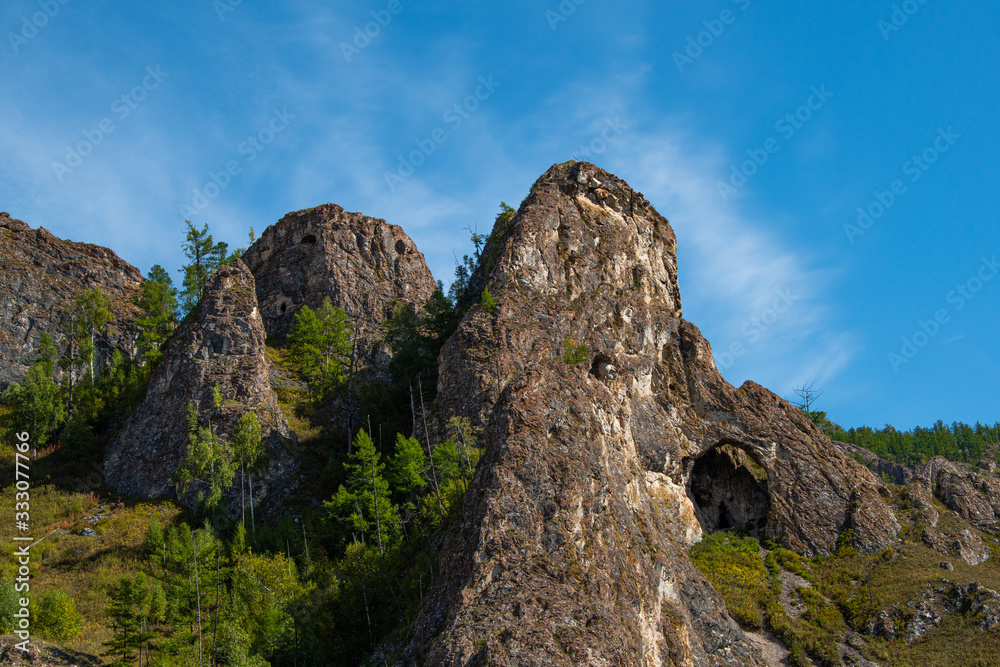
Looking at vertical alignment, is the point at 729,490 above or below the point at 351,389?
above

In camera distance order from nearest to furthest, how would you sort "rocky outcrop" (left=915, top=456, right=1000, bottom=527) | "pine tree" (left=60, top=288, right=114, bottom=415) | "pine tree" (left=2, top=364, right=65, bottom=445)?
"pine tree" (left=2, top=364, right=65, bottom=445) < "rocky outcrop" (left=915, top=456, right=1000, bottom=527) < "pine tree" (left=60, top=288, right=114, bottom=415)

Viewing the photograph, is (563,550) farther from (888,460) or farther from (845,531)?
(888,460)

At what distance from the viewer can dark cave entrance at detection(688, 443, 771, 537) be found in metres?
75.8

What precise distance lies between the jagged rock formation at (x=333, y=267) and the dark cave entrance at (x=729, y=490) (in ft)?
147

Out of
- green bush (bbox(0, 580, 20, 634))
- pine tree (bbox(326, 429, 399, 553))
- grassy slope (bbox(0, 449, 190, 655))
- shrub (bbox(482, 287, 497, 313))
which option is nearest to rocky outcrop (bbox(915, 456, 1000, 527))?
shrub (bbox(482, 287, 497, 313))

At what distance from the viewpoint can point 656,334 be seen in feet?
258

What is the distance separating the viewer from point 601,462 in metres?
36.8

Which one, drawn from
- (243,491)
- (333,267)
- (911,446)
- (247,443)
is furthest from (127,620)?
(911,446)

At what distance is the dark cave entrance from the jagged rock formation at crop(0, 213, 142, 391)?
225 ft

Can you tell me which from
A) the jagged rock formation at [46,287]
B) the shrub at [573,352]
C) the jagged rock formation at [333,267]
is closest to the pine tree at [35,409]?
the jagged rock formation at [46,287]

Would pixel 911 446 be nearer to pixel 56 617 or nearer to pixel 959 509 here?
pixel 959 509

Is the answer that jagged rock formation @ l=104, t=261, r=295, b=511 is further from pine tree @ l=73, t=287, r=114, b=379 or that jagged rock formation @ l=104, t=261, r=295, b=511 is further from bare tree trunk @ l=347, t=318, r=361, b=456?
pine tree @ l=73, t=287, r=114, b=379

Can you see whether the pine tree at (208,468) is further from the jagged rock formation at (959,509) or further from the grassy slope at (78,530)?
the jagged rock formation at (959,509)

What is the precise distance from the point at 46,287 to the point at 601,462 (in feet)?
257
